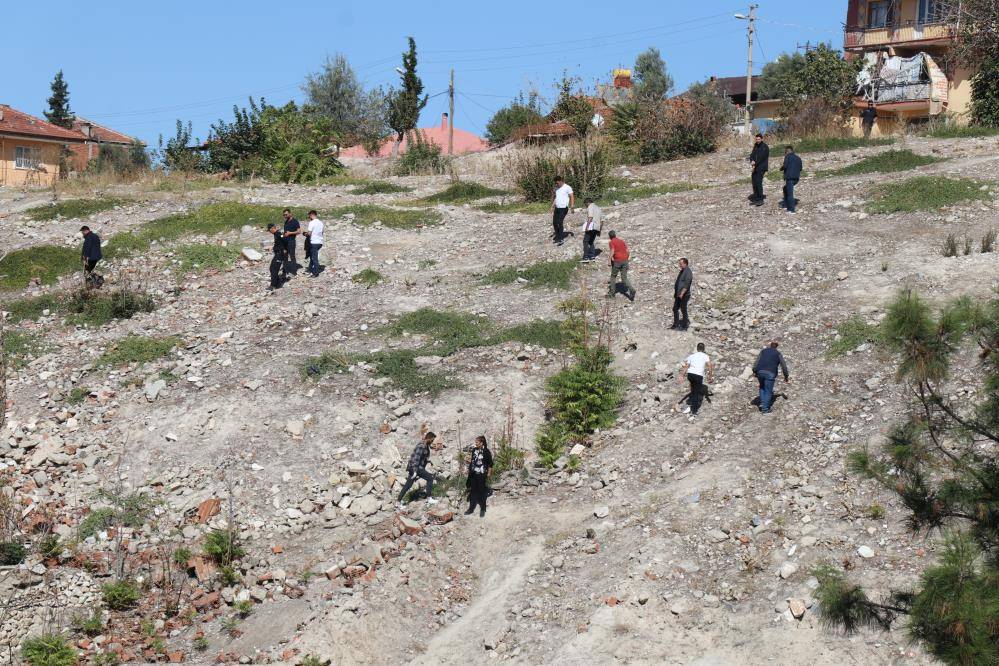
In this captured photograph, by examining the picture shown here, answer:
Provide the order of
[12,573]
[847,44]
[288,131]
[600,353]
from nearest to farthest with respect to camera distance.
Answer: [12,573], [600,353], [288,131], [847,44]

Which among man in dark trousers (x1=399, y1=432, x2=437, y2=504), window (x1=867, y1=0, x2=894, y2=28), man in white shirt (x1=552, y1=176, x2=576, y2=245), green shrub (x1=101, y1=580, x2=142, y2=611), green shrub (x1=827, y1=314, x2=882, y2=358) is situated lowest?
green shrub (x1=101, y1=580, x2=142, y2=611)

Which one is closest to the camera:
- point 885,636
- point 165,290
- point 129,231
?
point 885,636

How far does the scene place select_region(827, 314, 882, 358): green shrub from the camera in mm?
15984

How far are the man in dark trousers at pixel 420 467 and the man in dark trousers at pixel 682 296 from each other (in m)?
4.99

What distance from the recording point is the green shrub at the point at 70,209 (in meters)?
25.7

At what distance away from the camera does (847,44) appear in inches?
1499

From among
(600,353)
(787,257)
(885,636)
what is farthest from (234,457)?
(787,257)

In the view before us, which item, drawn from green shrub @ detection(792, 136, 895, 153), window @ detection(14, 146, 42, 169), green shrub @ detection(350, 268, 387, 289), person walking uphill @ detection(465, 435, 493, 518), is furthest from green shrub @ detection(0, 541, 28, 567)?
window @ detection(14, 146, 42, 169)

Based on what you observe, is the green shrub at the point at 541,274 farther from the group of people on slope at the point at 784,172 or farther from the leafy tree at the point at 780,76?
the leafy tree at the point at 780,76

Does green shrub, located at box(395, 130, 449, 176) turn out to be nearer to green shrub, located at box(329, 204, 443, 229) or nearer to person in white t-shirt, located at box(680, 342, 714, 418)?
green shrub, located at box(329, 204, 443, 229)

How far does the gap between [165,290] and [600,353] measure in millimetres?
9637

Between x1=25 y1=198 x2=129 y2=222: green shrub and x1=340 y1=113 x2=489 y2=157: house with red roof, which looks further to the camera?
x1=340 y1=113 x2=489 y2=157: house with red roof

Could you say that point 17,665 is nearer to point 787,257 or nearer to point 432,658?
point 432,658

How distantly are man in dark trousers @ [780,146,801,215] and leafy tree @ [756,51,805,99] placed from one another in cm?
1734
